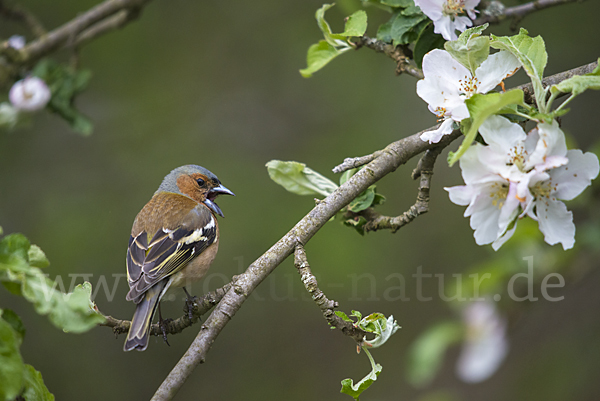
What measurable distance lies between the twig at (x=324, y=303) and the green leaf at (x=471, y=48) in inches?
37.1

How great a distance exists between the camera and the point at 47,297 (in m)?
1.46

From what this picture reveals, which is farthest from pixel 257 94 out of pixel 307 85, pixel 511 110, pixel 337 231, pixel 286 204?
pixel 511 110

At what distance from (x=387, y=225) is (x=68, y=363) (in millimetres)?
5163

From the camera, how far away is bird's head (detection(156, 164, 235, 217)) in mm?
4211

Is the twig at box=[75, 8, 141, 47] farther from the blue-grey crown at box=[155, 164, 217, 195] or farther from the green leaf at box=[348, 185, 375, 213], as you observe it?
the green leaf at box=[348, 185, 375, 213]

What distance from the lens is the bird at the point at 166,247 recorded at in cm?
304

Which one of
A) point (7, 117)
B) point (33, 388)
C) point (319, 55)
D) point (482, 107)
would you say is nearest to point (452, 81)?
point (482, 107)

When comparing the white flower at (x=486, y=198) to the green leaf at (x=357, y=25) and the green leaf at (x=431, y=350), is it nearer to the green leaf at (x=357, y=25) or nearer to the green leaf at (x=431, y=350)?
the green leaf at (x=357, y=25)

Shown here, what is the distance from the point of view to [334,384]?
6.78 metres

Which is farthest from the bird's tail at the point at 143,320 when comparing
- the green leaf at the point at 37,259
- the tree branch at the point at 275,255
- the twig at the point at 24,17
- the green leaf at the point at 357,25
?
the twig at the point at 24,17

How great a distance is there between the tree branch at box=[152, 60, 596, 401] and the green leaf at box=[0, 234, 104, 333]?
0.42 metres

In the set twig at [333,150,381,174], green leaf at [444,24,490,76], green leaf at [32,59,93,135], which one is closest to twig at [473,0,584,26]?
twig at [333,150,381,174]

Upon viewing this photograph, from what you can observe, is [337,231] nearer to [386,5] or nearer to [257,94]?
[257,94]

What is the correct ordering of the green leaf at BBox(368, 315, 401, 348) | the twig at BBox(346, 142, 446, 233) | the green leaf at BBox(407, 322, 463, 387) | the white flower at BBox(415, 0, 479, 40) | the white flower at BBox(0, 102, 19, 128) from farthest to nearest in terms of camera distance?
the white flower at BBox(0, 102, 19, 128)
the green leaf at BBox(407, 322, 463, 387)
the twig at BBox(346, 142, 446, 233)
the white flower at BBox(415, 0, 479, 40)
the green leaf at BBox(368, 315, 401, 348)
